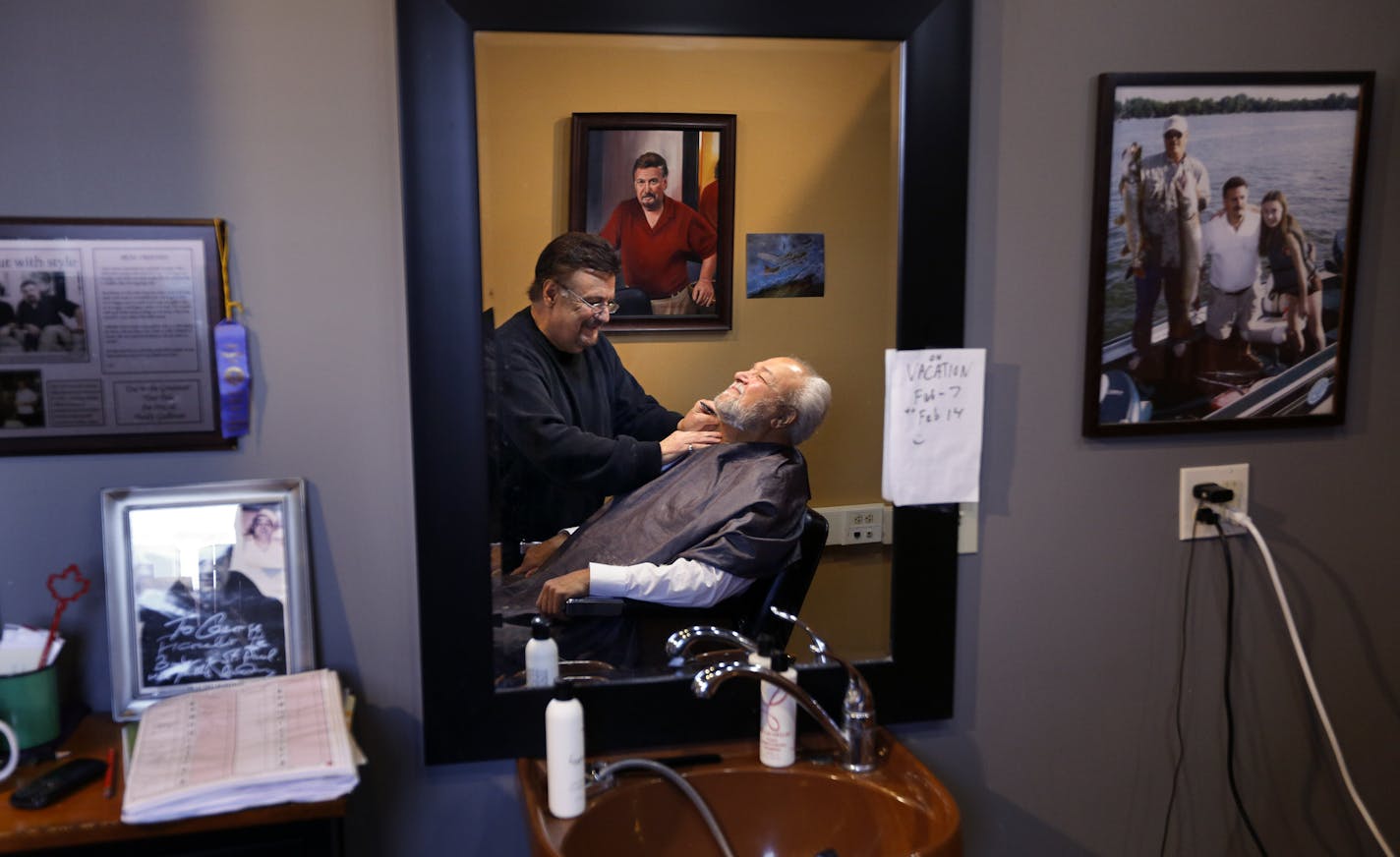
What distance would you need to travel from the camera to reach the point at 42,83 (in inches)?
51.3

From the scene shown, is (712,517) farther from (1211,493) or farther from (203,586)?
(1211,493)

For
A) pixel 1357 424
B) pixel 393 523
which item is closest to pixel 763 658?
pixel 393 523

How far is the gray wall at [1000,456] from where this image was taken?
4.40 ft

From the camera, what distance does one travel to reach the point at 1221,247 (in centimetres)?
165

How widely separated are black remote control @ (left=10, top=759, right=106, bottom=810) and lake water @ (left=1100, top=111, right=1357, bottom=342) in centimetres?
155

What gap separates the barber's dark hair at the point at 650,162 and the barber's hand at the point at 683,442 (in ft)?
1.21

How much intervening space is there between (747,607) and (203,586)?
76 cm

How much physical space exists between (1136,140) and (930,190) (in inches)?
14.4

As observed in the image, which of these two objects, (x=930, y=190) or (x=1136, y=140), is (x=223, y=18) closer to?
(x=930, y=190)

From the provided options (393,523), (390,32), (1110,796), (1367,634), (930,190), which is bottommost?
(1110,796)

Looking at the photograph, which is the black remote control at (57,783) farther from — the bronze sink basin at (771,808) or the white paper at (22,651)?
the bronze sink basin at (771,808)

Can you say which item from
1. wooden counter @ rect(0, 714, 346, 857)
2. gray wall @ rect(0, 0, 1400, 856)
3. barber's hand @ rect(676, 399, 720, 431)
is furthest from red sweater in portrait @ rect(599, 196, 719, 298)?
wooden counter @ rect(0, 714, 346, 857)

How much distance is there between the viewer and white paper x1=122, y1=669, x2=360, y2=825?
1153 millimetres
